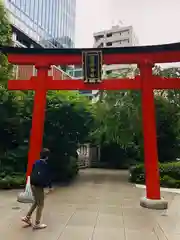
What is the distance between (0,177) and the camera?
15086 millimetres

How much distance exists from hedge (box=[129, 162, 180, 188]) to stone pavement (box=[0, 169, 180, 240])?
155 inches

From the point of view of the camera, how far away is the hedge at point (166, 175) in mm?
17038

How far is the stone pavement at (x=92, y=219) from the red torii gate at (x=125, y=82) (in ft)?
4.10

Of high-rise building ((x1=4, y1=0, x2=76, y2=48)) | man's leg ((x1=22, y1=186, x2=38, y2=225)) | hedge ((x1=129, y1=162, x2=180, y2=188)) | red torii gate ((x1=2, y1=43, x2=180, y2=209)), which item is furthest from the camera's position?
high-rise building ((x1=4, y1=0, x2=76, y2=48))

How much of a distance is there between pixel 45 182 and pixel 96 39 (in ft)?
293

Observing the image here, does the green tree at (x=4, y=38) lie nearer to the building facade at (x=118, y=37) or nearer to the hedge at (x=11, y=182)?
the hedge at (x=11, y=182)

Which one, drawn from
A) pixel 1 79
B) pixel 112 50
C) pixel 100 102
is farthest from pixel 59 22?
pixel 112 50

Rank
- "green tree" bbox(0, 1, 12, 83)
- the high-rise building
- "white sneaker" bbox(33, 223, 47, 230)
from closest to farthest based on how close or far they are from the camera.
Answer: "white sneaker" bbox(33, 223, 47, 230) → "green tree" bbox(0, 1, 12, 83) → the high-rise building

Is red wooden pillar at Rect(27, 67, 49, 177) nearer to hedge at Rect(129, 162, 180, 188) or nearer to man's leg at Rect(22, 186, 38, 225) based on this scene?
man's leg at Rect(22, 186, 38, 225)

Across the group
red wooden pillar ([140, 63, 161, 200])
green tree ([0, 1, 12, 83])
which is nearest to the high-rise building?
green tree ([0, 1, 12, 83])

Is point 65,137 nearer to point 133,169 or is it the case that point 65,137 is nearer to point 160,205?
point 133,169

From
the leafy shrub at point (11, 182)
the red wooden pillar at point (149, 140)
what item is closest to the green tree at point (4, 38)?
the leafy shrub at point (11, 182)

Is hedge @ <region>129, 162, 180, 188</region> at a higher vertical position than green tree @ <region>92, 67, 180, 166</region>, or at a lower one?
lower

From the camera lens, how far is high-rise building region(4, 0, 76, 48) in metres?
39.3
